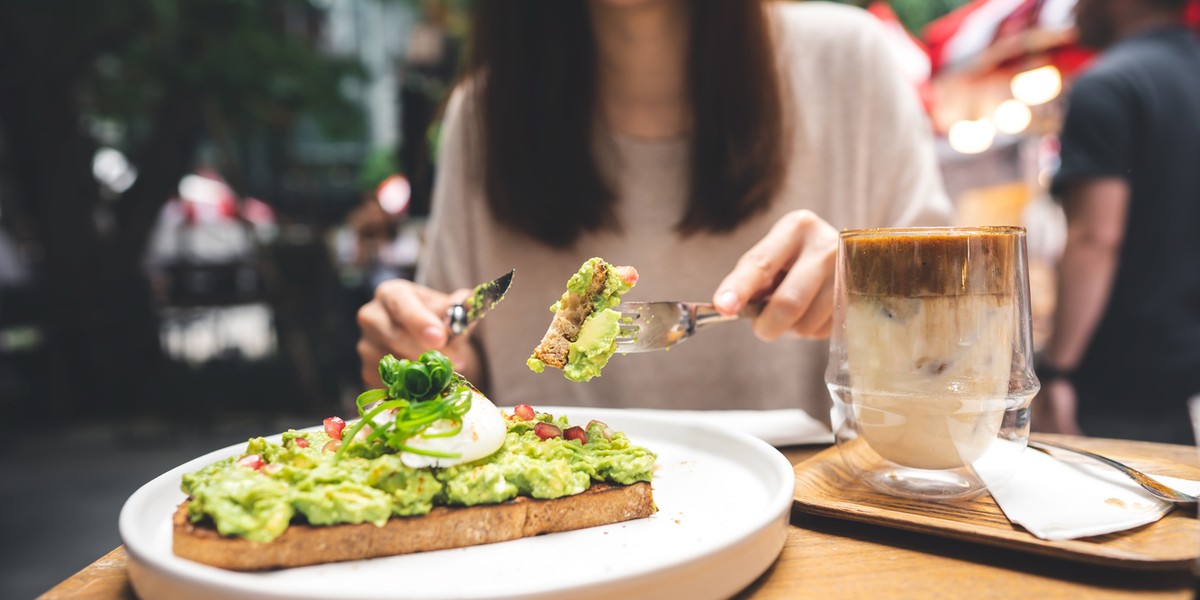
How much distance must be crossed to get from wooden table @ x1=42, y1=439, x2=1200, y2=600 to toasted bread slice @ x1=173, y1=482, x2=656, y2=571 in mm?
123

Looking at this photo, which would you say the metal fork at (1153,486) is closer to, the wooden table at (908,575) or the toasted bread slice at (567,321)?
the wooden table at (908,575)

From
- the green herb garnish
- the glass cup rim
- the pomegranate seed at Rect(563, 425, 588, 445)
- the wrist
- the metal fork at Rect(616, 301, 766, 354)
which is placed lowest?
the wrist

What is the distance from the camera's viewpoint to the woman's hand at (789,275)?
164cm

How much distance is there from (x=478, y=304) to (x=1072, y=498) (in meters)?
1.19

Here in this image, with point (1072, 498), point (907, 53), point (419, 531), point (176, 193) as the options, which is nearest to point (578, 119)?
point (419, 531)

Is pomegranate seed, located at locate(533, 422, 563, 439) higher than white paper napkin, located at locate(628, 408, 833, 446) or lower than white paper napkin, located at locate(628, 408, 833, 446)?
higher

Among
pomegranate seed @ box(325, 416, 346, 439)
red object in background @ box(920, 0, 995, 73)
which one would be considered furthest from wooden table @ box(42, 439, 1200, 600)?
red object in background @ box(920, 0, 995, 73)

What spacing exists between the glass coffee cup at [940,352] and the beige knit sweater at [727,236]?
1393 millimetres

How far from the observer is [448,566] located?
1.12 meters

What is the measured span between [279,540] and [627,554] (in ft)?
1.68

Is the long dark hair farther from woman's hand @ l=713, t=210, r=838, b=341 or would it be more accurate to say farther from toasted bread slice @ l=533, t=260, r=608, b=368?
toasted bread slice @ l=533, t=260, r=608, b=368

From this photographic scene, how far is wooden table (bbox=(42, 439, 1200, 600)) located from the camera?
0.97 meters

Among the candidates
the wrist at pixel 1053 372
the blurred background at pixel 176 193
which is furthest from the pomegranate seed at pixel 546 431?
the blurred background at pixel 176 193

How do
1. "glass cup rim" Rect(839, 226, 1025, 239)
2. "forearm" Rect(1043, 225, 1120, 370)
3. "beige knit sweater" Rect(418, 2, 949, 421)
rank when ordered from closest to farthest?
"glass cup rim" Rect(839, 226, 1025, 239), "beige knit sweater" Rect(418, 2, 949, 421), "forearm" Rect(1043, 225, 1120, 370)
